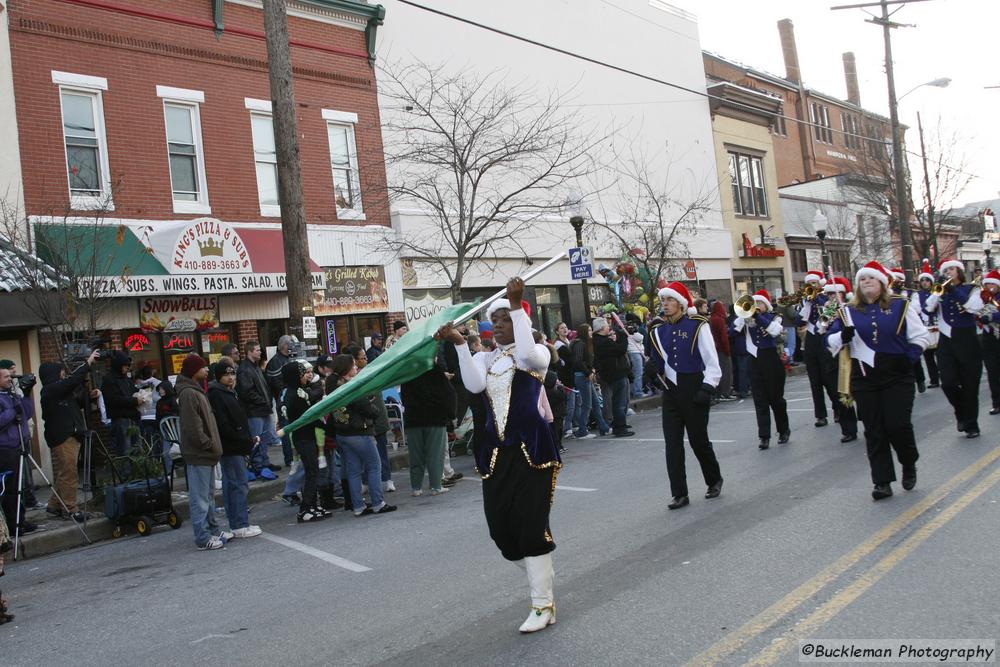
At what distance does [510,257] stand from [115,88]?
10208 millimetres

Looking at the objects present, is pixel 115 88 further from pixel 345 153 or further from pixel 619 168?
pixel 619 168

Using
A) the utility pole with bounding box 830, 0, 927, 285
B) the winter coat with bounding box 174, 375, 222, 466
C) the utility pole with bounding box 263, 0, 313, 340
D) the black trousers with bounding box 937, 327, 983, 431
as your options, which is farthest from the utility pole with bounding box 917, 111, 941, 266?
the winter coat with bounding box 174, 375, 222, 466

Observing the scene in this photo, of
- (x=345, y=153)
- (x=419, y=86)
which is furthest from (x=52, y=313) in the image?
(x=419, y=86)

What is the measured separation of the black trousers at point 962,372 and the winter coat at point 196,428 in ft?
26.4

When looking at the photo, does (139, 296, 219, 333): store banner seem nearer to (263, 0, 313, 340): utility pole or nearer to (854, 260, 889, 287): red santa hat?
(263, 0, 313, 340): utility pole

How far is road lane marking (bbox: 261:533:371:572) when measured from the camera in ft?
24.4

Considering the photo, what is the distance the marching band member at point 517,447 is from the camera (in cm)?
519

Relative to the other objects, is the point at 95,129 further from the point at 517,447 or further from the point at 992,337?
the point at 992,337

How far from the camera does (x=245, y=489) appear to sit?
31.0ft

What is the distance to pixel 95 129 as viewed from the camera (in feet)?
50.3

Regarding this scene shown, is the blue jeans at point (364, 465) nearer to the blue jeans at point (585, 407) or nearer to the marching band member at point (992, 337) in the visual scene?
the blue jeans at point (585, 407)

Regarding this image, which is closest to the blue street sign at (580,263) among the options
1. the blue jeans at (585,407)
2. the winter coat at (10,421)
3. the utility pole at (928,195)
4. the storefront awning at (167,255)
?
the blue jeans at (585,407)

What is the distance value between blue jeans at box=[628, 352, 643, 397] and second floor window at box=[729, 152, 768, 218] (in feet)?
48.3

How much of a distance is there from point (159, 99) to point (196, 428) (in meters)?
9.44
